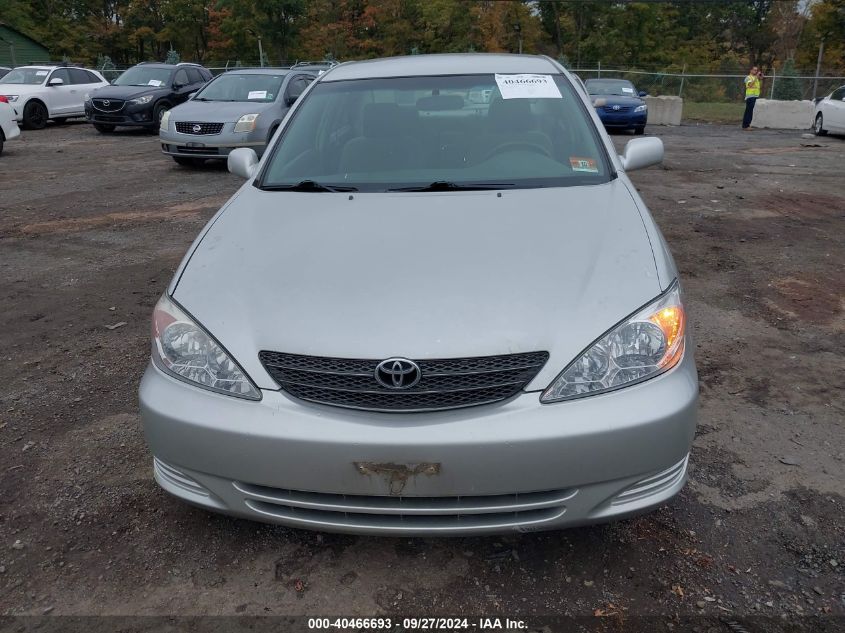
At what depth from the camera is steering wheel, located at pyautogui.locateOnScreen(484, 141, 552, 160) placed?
11.0ft

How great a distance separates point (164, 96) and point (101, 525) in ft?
54.1

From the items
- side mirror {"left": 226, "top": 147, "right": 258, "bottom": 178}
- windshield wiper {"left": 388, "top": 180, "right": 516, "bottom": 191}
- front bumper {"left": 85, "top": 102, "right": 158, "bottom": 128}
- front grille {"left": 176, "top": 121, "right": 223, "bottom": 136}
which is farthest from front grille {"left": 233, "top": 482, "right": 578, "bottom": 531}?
front bumper {"left": 85, "top": 102, "right": 158, "bottom": 128}

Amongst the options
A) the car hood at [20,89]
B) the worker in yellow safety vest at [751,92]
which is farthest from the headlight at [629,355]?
the worker in yellow safety vest at [751,92]

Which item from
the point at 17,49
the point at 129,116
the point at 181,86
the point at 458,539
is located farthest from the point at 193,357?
the point at 17,49

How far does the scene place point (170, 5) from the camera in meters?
46.3

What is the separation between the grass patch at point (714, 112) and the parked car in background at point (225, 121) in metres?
17.9

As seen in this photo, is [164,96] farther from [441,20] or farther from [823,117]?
[441,20]

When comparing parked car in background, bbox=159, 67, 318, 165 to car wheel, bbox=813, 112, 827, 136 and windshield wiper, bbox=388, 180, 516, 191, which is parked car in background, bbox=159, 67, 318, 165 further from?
car wheel, bbox=813, 112, 827, 136

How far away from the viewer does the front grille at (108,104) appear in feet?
54.6

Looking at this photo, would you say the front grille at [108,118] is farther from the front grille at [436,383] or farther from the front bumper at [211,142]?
the front grille at [436,383]

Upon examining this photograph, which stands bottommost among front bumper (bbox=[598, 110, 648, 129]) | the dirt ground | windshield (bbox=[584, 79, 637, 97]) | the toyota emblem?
the dirt ground

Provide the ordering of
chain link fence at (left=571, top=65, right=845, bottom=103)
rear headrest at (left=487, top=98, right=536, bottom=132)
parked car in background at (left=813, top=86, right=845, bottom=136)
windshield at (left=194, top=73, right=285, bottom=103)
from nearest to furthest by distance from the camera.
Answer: rear headrest at (left=487, top=98, right=536, bottom=132)
windshield at (left=194, top=73, right=285, bottom=103)
parked car in background at (left=813, top=86, right=845, bottom=136)
chain link fence at (left=571, top=65, right=845, bottom=103)

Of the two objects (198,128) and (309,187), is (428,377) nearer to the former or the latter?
(309,187)

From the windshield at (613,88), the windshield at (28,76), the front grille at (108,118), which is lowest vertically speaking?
the front grille at (108,118)
